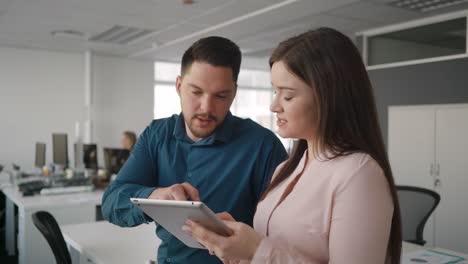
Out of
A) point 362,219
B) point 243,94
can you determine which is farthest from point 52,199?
point 243,94

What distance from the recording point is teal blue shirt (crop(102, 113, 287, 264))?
4.69 feet

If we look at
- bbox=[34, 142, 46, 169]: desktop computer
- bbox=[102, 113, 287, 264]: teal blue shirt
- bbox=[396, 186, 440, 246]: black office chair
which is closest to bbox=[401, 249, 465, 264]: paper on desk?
bbox=[396, 186, 440, 246]: black office chair

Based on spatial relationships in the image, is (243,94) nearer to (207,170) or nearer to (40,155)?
(40,155)

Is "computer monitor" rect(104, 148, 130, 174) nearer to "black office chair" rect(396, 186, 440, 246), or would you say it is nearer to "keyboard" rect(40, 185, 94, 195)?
"keyboard" rect(40, 185, 94, 195)

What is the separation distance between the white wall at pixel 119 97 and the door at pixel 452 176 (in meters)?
5.52

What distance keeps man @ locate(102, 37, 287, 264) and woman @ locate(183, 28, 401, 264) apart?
0.31m

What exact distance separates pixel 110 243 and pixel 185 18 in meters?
3.44

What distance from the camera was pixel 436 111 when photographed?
210 inches

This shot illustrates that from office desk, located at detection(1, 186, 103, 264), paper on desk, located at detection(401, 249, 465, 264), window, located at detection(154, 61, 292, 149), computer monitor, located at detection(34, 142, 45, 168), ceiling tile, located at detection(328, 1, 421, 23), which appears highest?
ceiling tile, located at detection(328, 1, 421, 23)

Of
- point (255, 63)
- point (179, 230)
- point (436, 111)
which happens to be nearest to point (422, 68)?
point (436, 111)

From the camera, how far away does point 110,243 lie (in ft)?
8.46

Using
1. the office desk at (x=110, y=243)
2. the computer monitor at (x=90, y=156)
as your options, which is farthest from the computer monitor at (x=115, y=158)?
the office desk at (x=110, y=243)

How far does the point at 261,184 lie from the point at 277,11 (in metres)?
3.73

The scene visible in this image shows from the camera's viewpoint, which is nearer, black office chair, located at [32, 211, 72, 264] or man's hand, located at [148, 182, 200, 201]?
man's hand, located at [148, 182, 200, 201]
